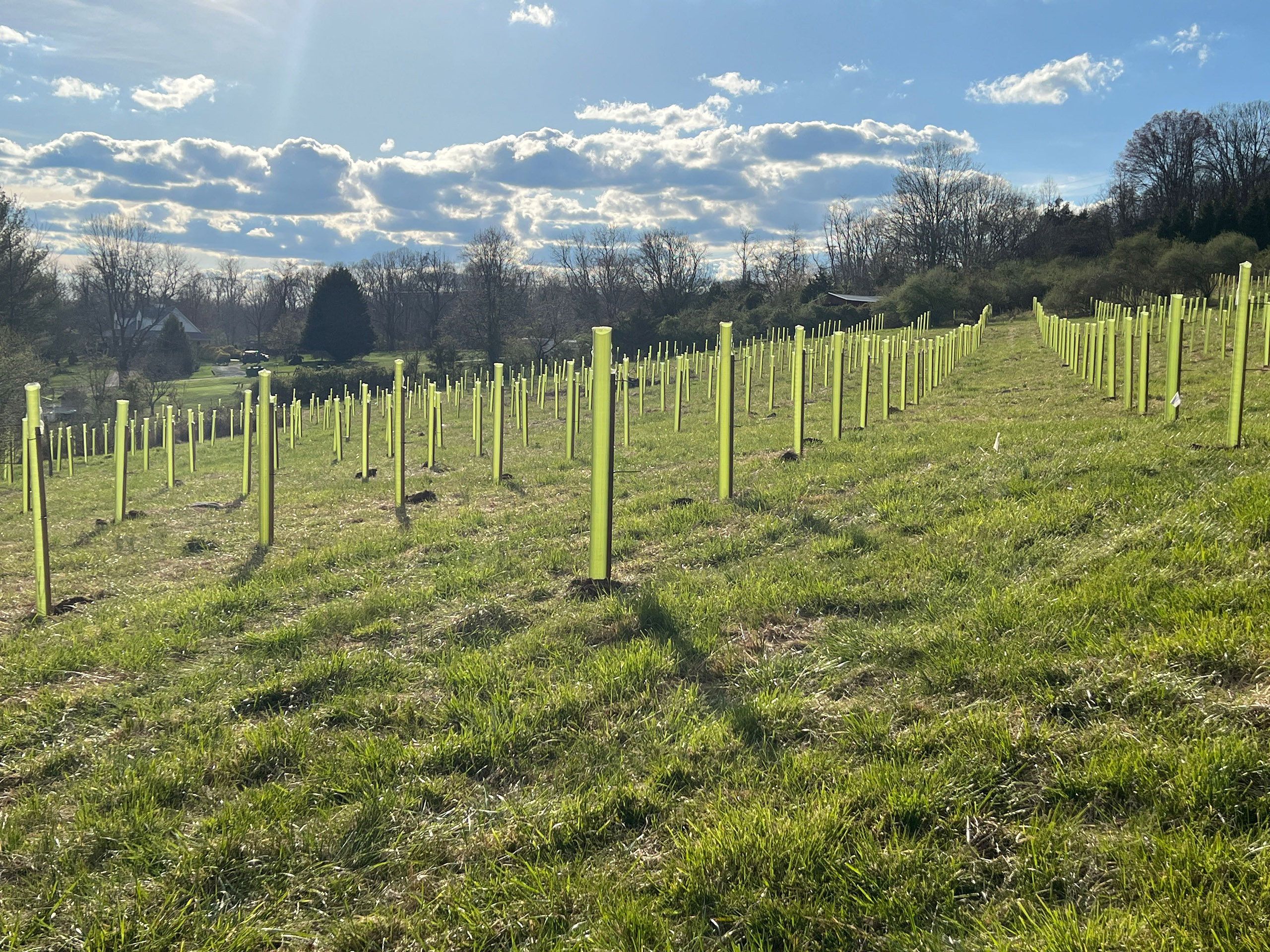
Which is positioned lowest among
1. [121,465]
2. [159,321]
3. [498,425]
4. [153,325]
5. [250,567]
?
[250,567]

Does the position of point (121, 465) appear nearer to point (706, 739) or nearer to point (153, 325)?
point (706, 739)

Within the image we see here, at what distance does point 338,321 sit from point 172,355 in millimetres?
13770

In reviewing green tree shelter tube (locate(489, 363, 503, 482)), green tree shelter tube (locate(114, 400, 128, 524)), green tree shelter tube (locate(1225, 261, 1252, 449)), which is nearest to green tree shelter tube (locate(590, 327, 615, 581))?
green tree shelter tube (locate(1225, 261, 1252, 449))

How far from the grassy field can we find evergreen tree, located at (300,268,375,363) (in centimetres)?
5884

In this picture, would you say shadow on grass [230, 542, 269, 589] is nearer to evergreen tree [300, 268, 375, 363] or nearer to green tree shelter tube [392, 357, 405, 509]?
green tree shelter tube [392, 357, 405, 509]

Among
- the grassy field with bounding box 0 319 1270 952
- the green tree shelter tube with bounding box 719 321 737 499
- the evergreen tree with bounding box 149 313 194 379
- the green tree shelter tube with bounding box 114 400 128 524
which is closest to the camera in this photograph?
the grassy field with bounding box 0 319 1270 952

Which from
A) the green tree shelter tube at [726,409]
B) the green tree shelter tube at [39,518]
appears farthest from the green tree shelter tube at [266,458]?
the green tree shelter tube at [726,409]

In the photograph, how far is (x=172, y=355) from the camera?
62938 millimetres

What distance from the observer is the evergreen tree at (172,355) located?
195 feet

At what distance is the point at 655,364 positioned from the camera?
37.4 meters

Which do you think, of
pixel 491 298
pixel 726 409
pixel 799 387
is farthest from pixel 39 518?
pixel 491 298

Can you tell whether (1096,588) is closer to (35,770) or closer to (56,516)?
(35,770)

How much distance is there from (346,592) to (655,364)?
104ft

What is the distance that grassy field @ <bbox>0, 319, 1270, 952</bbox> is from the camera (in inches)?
95.8
